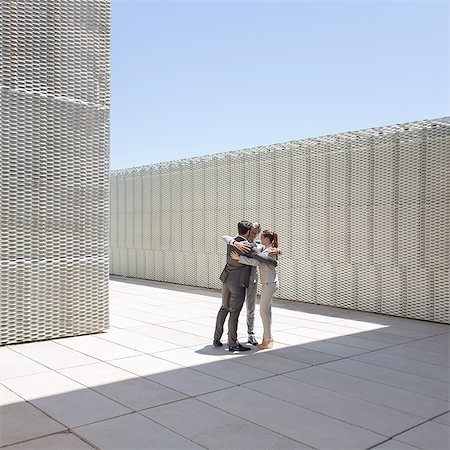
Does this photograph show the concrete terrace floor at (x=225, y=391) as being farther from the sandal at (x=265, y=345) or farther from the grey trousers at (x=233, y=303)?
the grey trousers at (x=233, y=303)

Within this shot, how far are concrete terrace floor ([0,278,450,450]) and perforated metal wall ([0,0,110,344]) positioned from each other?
1.70ft

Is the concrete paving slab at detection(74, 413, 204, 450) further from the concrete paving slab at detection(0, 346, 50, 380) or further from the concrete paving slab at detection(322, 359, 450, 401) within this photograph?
the concrete paving slab at detection(322, 359, 450, 401)

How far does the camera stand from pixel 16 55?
6387 mm

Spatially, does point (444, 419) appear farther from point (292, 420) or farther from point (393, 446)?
point (292, 420)

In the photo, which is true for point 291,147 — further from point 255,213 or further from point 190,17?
point 190,17

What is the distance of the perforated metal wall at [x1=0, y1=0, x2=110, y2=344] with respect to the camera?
636 centimetres

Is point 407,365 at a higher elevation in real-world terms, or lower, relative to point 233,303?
lower

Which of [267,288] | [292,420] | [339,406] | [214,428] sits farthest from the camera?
[267,288]

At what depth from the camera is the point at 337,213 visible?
31.9ft

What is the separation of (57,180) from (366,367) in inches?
172

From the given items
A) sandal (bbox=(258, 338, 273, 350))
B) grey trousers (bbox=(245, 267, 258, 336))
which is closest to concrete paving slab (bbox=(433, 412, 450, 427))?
sandal (bbox=(258, 338, 273, 350))

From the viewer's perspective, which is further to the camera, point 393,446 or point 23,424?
point 23,424

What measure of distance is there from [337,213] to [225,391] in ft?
19.2

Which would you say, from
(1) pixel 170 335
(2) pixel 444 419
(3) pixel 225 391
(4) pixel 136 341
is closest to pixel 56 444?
(3) pixel 225 391
